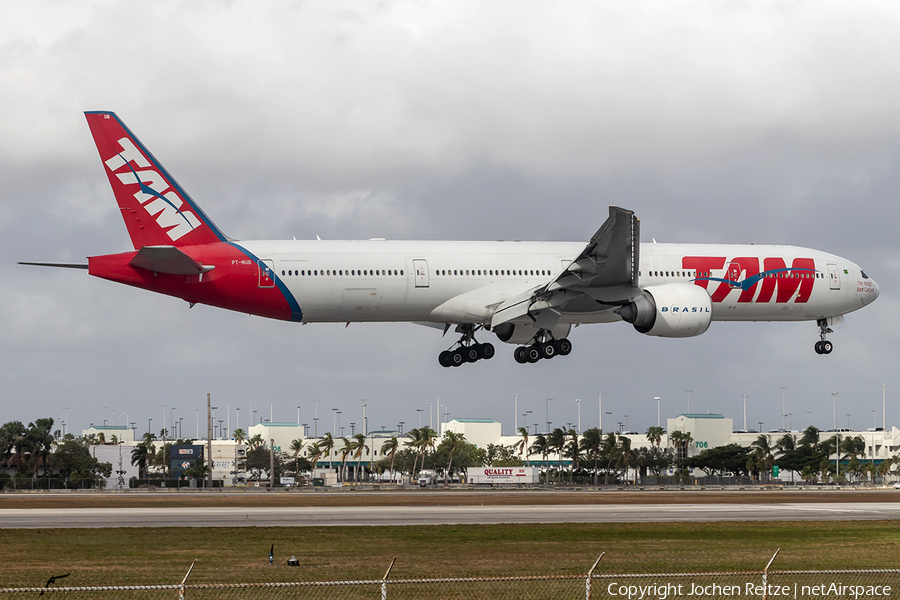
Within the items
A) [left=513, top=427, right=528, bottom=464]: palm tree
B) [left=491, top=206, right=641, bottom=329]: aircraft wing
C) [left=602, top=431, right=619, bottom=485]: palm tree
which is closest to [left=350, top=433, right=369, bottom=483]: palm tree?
[left=513, top=427, right=528, bottom=464]: palm tree

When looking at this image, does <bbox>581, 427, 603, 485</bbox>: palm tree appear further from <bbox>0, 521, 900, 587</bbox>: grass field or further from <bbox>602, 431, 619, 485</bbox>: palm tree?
<bbox>0, 521, 900, 587</bbox>: grass field

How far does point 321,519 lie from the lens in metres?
38.2

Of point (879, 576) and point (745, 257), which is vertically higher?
point (745, 257)

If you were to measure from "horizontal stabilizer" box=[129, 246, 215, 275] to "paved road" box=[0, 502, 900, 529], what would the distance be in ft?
28.5

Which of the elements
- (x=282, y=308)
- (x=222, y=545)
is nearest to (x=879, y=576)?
(x=222, y=545)

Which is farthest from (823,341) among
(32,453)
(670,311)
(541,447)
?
(541,447)

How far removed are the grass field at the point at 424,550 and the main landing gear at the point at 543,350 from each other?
10.1m

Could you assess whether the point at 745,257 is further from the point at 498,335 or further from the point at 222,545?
the point at 222,545

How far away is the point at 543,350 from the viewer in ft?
144

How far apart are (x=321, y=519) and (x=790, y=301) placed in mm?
22782

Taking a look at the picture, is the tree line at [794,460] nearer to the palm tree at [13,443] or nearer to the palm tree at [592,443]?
the palm tree at [592,443]

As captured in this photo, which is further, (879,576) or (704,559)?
(704,559)

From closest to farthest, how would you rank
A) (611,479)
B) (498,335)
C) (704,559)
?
(704,559) < (498,335) < (611,479)

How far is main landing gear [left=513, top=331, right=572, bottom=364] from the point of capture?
145ft
